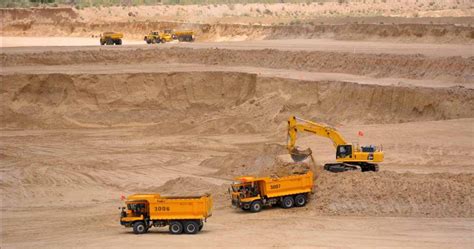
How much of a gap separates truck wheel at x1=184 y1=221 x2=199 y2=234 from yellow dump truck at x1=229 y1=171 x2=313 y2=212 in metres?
2.69

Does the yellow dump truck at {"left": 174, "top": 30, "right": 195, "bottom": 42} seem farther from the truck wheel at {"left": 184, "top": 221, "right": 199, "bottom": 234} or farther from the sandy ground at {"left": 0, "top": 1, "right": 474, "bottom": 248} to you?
the truck wheel at {"left": 184, "top": 221, "right": 199, "bottom": 234}

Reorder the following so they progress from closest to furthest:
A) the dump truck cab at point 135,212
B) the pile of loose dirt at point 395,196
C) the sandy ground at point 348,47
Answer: the dump truck cab at point 135,212, the pile of loose dirt at point 395,196, the sandy ground at point 348,47

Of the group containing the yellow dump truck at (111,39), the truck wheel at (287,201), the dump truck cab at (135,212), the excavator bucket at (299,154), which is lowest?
the truck wheel at (287,201)

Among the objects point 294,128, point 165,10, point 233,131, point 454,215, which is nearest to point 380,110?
point 233,131

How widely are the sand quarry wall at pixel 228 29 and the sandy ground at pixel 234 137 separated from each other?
1394 mm

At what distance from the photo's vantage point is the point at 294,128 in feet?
99.3

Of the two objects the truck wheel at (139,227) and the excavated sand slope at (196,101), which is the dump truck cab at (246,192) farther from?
the excavated sand slope at (196,101)

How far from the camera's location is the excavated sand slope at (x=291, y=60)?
149 feet

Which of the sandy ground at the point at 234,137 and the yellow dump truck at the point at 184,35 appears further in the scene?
the yellow dump truck at the point at 184,35

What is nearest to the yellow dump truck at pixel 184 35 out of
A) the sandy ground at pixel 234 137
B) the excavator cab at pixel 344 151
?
the sandy ground at pixel 234 137

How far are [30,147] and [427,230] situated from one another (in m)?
21.7

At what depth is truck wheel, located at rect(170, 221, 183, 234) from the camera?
2498cm

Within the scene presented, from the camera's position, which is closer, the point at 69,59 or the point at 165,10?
the point at 69,59

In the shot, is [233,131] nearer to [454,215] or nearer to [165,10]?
[454,215]
